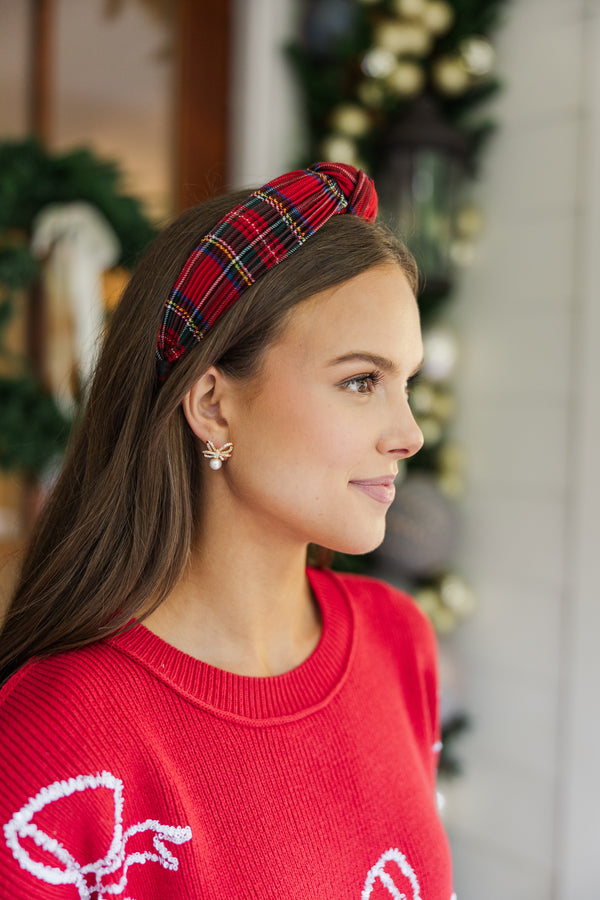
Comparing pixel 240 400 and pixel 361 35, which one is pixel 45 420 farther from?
pixel 361 35

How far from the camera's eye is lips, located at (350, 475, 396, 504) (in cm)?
94

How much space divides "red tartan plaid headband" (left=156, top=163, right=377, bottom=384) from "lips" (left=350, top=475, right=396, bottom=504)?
24cm

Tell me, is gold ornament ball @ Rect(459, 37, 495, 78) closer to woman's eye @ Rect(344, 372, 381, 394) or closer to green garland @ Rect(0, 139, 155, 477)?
green garland @ Rect(0, 139, 155, 477)

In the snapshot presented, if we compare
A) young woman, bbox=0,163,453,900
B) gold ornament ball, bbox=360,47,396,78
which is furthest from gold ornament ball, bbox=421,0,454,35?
young woman, bbox=0,163,453,900

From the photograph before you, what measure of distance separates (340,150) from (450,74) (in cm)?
33

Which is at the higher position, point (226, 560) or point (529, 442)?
point (226, 560)

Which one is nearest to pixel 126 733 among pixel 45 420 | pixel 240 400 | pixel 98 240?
pixel 240 400

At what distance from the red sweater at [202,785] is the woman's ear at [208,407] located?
0.78 ft

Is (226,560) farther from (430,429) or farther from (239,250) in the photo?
(430,429)

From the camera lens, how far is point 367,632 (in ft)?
3.88

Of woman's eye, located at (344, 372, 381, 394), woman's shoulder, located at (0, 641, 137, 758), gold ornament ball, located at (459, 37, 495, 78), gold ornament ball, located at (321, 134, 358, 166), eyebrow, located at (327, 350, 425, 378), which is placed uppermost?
gold ornament ball, located at (459, 37, 495, 78)

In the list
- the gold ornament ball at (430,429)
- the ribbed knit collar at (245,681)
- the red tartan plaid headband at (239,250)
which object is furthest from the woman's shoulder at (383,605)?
the gold ornament ball at (430,429)

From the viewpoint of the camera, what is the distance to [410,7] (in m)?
2.03

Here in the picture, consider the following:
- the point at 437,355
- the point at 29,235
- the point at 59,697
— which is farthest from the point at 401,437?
the point at 437,355
